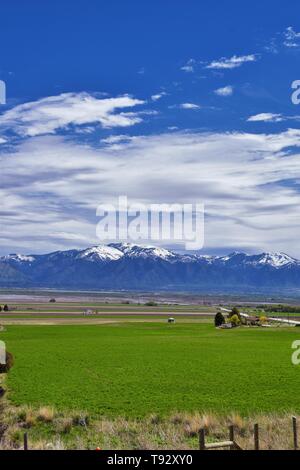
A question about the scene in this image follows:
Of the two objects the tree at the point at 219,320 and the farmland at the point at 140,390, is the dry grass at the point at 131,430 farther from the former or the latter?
the tree at the point at 219,320

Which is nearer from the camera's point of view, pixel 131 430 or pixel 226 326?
pixel 131 430

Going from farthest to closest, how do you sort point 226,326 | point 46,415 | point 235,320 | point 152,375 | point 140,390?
point 235,320 < point 226,326 < point 152,375 < point 140,390 < point 46,415

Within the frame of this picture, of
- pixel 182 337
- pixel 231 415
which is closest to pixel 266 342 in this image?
pixel 182 337

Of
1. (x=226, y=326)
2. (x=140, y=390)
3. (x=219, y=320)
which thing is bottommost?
Answer: (x=226, y=326)

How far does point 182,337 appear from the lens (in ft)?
340

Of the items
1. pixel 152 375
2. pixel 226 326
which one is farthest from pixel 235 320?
pixel 152 375

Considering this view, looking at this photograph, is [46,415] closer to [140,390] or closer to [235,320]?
[140,390]

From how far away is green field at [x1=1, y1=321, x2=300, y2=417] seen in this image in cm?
3844

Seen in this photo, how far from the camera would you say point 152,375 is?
52.8 m

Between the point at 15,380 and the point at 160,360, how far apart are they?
21.8 metres
